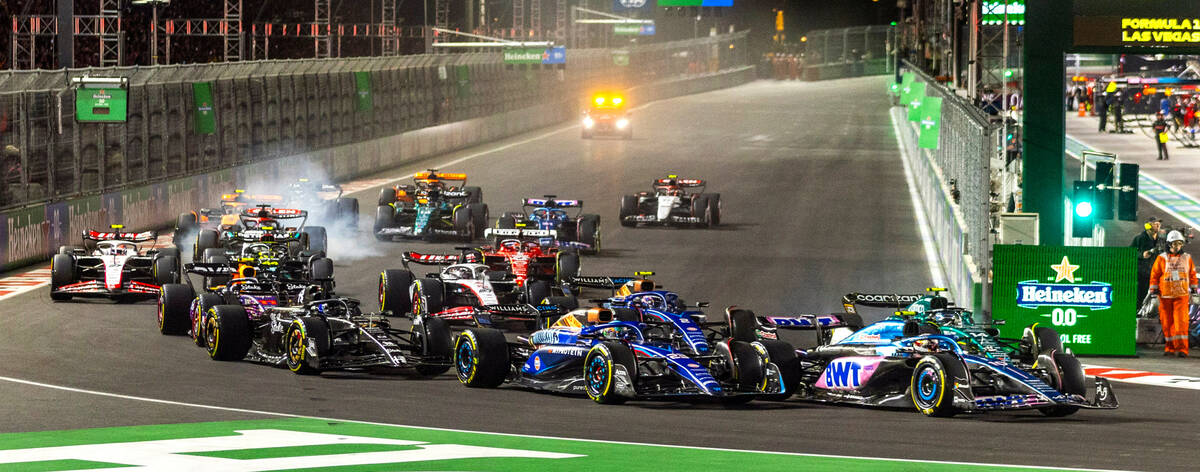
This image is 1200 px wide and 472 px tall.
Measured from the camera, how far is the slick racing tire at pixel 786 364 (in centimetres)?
1806

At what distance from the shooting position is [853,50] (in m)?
128

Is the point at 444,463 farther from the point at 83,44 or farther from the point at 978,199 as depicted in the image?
the point at 83,44

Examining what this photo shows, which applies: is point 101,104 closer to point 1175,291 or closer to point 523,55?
point 1175,291

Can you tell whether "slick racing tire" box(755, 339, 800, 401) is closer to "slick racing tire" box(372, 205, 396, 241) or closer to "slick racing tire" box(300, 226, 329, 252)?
"slick racing tire" box(300, 226, 329, 252)

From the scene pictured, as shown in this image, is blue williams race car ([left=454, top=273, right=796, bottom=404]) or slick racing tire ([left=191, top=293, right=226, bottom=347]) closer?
blue williams race car ([left=454, top=273, right=796, bottom=404])

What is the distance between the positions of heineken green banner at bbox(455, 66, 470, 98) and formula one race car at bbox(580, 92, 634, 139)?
5.06 m

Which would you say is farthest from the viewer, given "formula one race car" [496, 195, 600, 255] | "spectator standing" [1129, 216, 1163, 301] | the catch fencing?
"formula one race car" [496, 195, 600, 255]

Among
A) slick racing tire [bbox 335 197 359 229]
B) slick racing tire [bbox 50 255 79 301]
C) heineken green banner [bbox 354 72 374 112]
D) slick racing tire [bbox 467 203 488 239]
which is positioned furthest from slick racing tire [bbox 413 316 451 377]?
heineken green banner [bbox 354 72 374 112]

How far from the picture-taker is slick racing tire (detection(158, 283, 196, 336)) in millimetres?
22844

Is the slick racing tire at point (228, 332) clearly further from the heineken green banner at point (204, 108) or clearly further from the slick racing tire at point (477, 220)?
the heineken green banner at point (204, 108)

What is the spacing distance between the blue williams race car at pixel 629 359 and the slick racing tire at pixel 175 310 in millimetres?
5598

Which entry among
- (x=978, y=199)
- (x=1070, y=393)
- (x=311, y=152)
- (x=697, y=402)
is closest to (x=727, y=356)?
(x=697, y=402)

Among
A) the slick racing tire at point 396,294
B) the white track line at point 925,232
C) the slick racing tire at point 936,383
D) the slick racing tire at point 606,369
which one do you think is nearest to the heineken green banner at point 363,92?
the white track line at point 925,232

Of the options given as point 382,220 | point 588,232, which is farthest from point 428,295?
point 382,220
